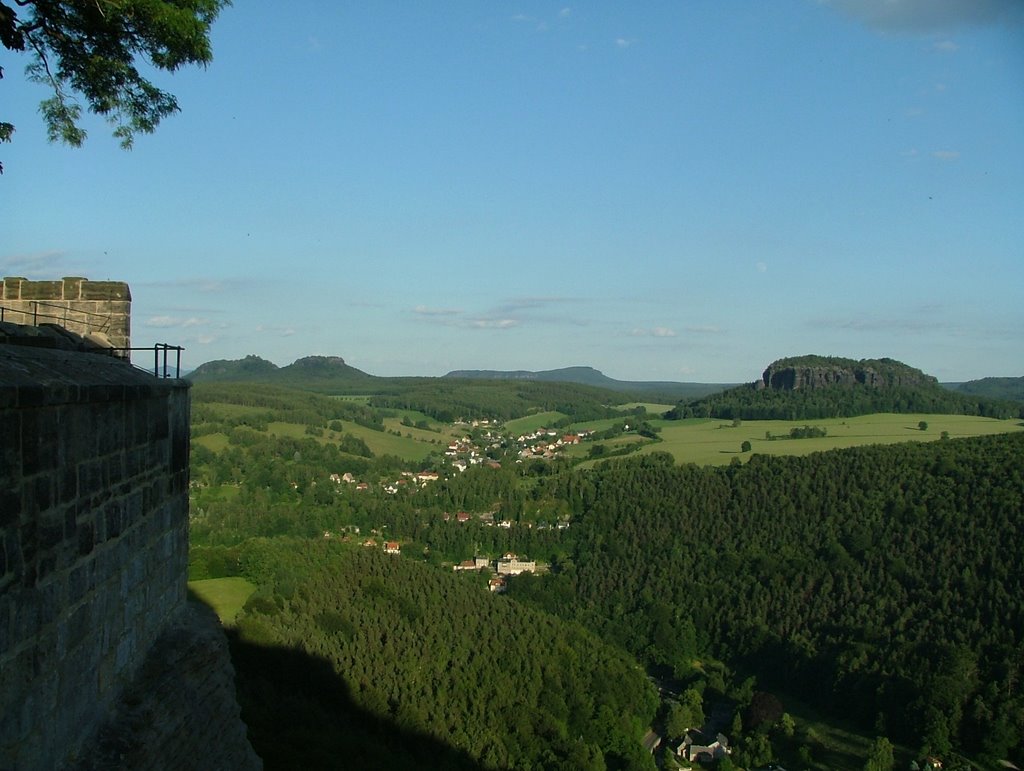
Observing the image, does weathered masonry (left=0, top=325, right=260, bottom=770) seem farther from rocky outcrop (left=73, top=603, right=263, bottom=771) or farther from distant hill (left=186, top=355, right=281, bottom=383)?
distant hill (left=186, top=355, right=281, bottom=383)

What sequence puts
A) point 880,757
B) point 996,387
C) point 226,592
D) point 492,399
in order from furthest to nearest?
point 996,387 → point 492,399 → point 226,592 → point 880,757

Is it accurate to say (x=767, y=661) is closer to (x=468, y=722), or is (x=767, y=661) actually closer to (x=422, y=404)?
(x=468, y=722)

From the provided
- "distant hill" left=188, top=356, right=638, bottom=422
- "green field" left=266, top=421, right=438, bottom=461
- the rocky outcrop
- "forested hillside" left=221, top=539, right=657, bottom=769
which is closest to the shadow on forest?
"forested hillside" left=221, top=539, right=657, bottom=769

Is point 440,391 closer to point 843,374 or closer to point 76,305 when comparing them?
point 843,374

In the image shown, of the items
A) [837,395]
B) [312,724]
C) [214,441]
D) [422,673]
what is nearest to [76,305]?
[312,724]

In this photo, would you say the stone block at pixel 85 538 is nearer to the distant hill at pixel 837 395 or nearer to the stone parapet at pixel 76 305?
the stone parapet at pixel 76 305

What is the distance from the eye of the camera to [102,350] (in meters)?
5.27

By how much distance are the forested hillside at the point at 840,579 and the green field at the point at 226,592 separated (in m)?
20.3

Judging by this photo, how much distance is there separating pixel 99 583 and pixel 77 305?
2.69 metres

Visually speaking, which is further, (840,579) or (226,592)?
(840,579)

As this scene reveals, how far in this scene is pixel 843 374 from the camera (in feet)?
354

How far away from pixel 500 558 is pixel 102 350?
5591cm

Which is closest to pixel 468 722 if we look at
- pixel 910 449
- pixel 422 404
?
pixel 910 449

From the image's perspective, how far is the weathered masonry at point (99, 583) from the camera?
2.83 m
